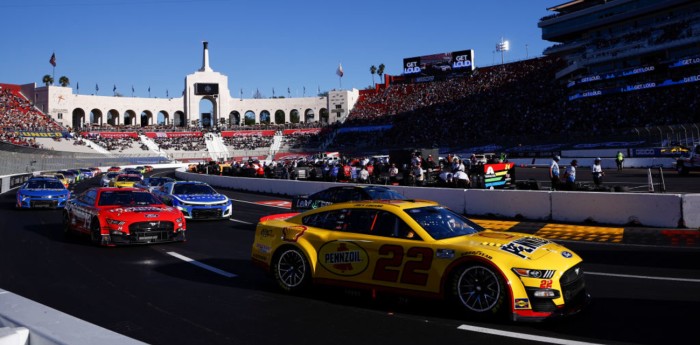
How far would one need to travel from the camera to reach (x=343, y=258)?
6.99m

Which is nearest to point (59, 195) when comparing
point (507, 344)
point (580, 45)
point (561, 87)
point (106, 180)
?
point (106, 180)

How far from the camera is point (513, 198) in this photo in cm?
1636

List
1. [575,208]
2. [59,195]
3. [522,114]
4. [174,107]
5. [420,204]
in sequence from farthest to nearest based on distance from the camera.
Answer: [174,107] < [522,114] < [59,195] < [575,208] < [420,204]

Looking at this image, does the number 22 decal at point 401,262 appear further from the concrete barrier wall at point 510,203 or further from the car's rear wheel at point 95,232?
the concrete barrier wall at point 510,203

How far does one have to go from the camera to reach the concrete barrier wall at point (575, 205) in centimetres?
1311

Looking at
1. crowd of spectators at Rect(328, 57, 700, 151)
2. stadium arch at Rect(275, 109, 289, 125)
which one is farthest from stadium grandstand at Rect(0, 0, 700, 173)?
stadium arch at Rect(275, 109, 289, 125)

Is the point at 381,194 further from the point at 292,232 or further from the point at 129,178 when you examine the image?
the point at 129,178

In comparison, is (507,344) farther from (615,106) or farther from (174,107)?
(174,107)

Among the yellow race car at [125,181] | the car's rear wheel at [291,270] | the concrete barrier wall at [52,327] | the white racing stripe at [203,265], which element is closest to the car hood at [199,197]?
the white racing stripe at [203,265]

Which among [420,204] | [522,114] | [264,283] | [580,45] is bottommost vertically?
[264,283]

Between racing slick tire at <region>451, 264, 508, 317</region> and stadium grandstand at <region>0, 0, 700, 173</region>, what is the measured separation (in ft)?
122

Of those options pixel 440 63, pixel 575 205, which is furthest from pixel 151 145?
pixel 575 205

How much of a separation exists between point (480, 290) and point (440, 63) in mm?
80454

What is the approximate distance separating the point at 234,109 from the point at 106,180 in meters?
79.6
